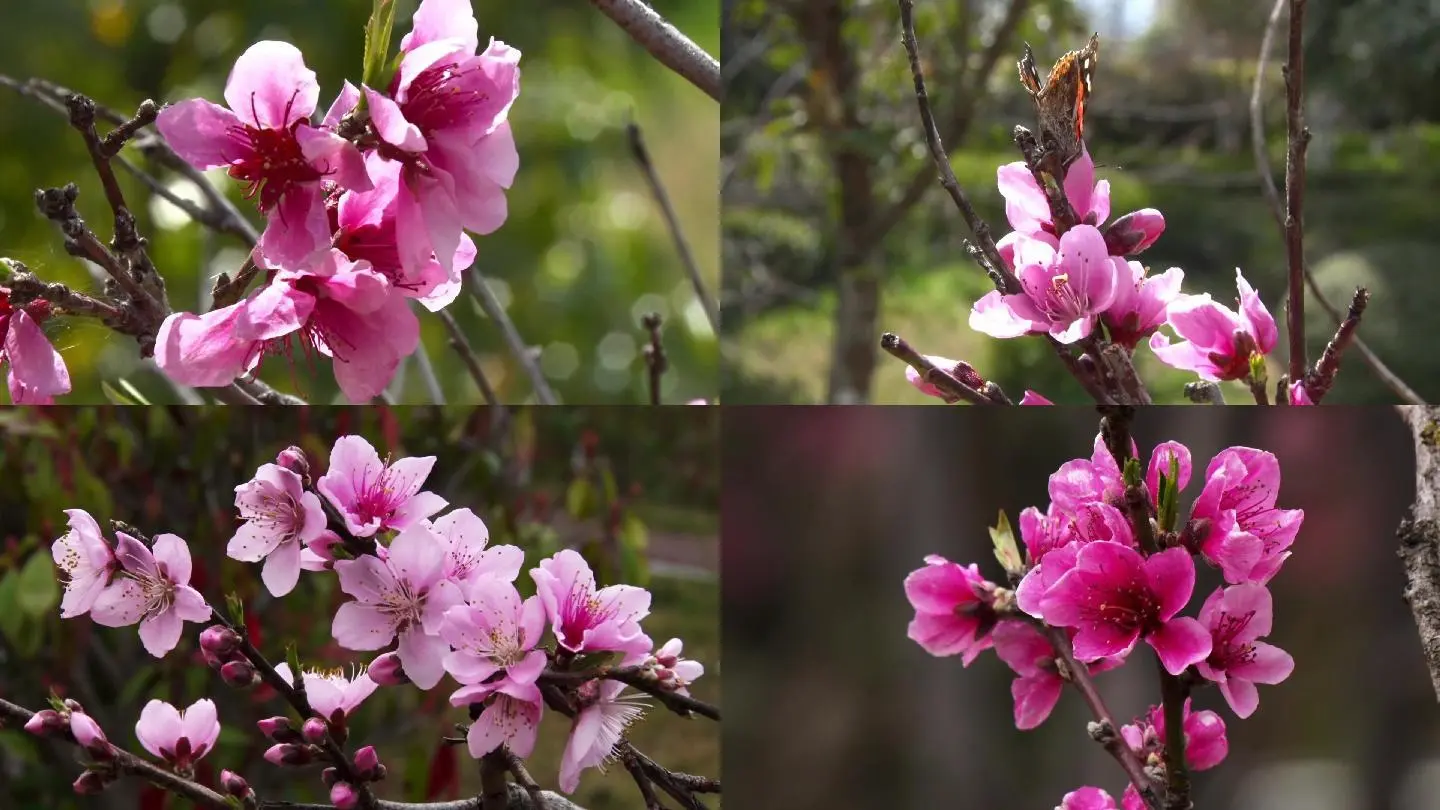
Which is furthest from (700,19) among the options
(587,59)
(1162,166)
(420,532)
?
(420,532)

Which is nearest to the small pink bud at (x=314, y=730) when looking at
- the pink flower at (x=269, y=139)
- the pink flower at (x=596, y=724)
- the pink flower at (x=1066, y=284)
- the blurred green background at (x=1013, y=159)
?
the pink flower at (x=596, y=724)

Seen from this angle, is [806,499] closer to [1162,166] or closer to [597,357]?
[1162,166]

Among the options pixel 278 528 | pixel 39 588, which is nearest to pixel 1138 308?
pixel 278 528

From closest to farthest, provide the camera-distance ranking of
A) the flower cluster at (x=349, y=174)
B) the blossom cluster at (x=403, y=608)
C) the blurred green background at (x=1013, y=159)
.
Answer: the flower cluster at (x=349, y=174), the blossom cluster at (x=403, y=608), the blurred green background at (x=1013, y=159)

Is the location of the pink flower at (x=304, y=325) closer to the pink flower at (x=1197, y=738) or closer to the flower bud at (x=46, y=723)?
the flower bud at (x=46, y=723)

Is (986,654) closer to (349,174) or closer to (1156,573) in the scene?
(1156,573)

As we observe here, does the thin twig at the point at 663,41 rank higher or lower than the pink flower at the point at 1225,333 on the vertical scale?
higher
